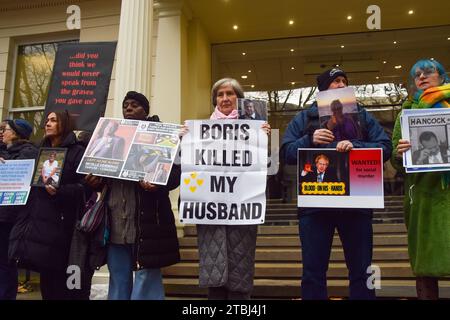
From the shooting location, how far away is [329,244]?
2902 mm

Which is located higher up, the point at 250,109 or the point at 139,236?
the point at 250,109

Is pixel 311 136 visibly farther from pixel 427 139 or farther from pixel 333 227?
pixel 427 139

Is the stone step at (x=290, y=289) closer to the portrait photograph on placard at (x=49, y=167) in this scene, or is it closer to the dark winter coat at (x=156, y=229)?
the dark winter coat at (x=156, y=229)

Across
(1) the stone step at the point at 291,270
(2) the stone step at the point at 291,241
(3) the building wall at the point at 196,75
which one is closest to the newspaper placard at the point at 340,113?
(1) the stone step at the point at 291,270

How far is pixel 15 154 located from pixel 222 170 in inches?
86.2

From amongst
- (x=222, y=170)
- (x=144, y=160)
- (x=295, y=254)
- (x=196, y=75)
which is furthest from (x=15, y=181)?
(x=196, y=75)

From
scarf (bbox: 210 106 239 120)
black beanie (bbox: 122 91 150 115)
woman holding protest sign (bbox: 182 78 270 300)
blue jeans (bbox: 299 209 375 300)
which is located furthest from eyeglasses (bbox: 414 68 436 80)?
black beanie (bbox: 122 91 150 115)

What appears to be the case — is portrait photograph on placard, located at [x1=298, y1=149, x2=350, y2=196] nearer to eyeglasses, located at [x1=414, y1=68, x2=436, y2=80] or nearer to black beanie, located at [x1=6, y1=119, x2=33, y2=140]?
eyeglasses, located at [x1=414, y1=68, x2=436, y2=80]

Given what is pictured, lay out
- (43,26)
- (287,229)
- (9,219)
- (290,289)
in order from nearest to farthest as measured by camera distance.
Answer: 1. (9,219)
2. (290,289)
3. (287,229)
4. (43,26)

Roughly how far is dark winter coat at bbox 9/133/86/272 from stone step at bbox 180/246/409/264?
3.02 m

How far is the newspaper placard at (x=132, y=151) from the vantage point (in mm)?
3098

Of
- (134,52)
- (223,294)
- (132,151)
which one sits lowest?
(223,294)
